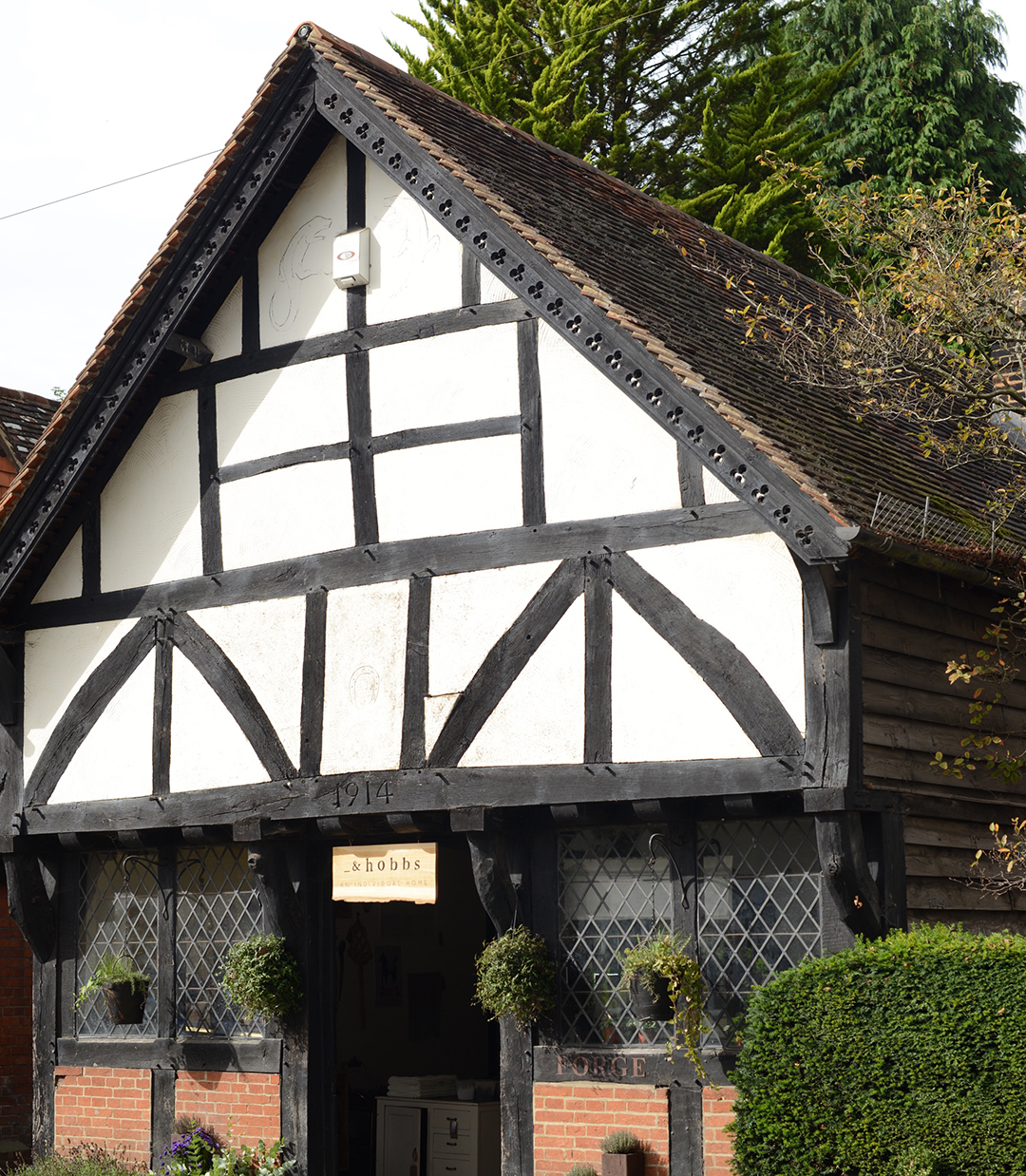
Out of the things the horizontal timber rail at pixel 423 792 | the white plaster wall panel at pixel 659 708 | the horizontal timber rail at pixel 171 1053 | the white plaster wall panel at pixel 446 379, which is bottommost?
the horizontal timber rail at pixel 171 1053

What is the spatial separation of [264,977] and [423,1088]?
2946 millimetres

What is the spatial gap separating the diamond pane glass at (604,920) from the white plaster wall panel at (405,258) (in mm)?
3792

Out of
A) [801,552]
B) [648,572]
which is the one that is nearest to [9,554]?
[648,572]

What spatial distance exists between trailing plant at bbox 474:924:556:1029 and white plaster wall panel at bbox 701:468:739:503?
118 inches

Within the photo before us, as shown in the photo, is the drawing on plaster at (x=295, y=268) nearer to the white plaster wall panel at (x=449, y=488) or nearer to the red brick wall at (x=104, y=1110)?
the white plaster wall panel at (x=449, y=488)

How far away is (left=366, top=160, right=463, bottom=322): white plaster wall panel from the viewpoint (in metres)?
10.6

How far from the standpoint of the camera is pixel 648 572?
9.43 metres

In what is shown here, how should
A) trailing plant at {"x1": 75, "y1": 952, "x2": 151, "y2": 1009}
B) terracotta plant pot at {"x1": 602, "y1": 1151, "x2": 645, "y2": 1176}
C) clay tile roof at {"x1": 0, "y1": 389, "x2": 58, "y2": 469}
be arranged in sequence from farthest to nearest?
clay tile roof at {"x1": 0, "y1": 389, "x2": 58, "y2": 469}
trailing plant at {"x1": 75, "y1": 952, "x2": 151, "y2": 1009}
terracotta plant pot at {"x1": 602, "y1": 1151, "x2": 645, "y2": 1176}

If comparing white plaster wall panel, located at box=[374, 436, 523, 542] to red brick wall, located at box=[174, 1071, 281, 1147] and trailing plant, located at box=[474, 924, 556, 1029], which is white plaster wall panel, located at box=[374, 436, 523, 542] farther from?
red brick wall, located at box=[174, 1071, 281, 1147]

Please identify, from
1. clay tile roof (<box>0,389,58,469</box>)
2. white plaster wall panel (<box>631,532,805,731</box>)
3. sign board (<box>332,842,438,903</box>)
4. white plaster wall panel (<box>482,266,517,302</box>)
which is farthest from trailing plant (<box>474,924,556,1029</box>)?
clay tile roof (<box>0,389,58,469</box>)

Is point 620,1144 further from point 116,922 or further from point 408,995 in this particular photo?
point 408,995

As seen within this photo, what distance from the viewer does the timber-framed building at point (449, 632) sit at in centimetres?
904

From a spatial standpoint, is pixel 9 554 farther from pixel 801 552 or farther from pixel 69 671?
pixel 801 552

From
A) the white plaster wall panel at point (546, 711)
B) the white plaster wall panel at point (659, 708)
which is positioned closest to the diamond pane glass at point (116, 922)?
the white plaster wall panel at point (546, 711)
